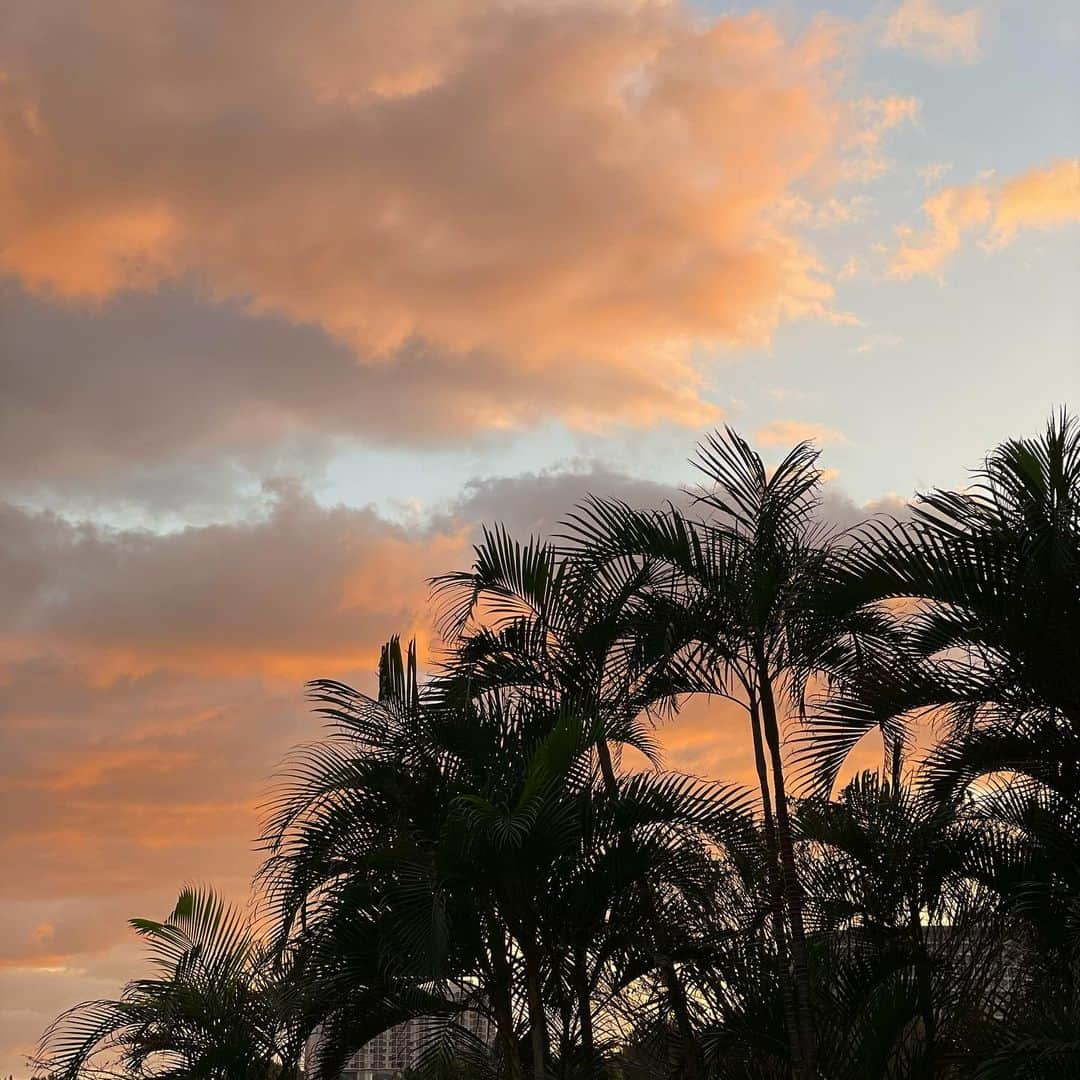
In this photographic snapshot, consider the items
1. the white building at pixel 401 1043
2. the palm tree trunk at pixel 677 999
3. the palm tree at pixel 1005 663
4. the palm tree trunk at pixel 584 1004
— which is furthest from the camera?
the white building at pixel 401 1043

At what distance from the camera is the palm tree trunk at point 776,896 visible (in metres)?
8.21

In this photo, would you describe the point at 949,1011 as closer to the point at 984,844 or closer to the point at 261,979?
the point at 984,844

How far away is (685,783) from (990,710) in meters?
2.13

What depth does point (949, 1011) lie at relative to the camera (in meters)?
9.07

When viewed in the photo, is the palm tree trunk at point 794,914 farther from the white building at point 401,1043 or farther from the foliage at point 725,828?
the white building at point 401,1043

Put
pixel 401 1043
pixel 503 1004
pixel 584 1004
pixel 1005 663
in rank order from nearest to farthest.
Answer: pixel 1005 663, pixel 503 1004, pixel 584 1004, pixel 401 1043

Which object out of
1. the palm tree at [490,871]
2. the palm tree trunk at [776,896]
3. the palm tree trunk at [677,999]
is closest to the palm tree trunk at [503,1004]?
the palm tree at [490,871]

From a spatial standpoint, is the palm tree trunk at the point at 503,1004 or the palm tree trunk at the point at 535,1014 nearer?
the palm tree trunk at the point at 535,1014

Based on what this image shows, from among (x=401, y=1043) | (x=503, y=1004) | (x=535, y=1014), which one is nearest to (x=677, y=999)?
(x=535, y=1014)

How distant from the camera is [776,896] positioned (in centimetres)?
860

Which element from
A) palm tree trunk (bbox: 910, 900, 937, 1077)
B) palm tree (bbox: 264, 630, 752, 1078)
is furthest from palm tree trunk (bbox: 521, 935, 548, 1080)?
palm tree trunk (bbox: 910, 900, 937, 1077)

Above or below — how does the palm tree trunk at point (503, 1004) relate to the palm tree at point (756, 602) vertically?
below

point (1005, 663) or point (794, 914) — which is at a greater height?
point (1005, 663)

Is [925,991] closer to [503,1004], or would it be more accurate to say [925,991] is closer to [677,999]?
[677,999]
